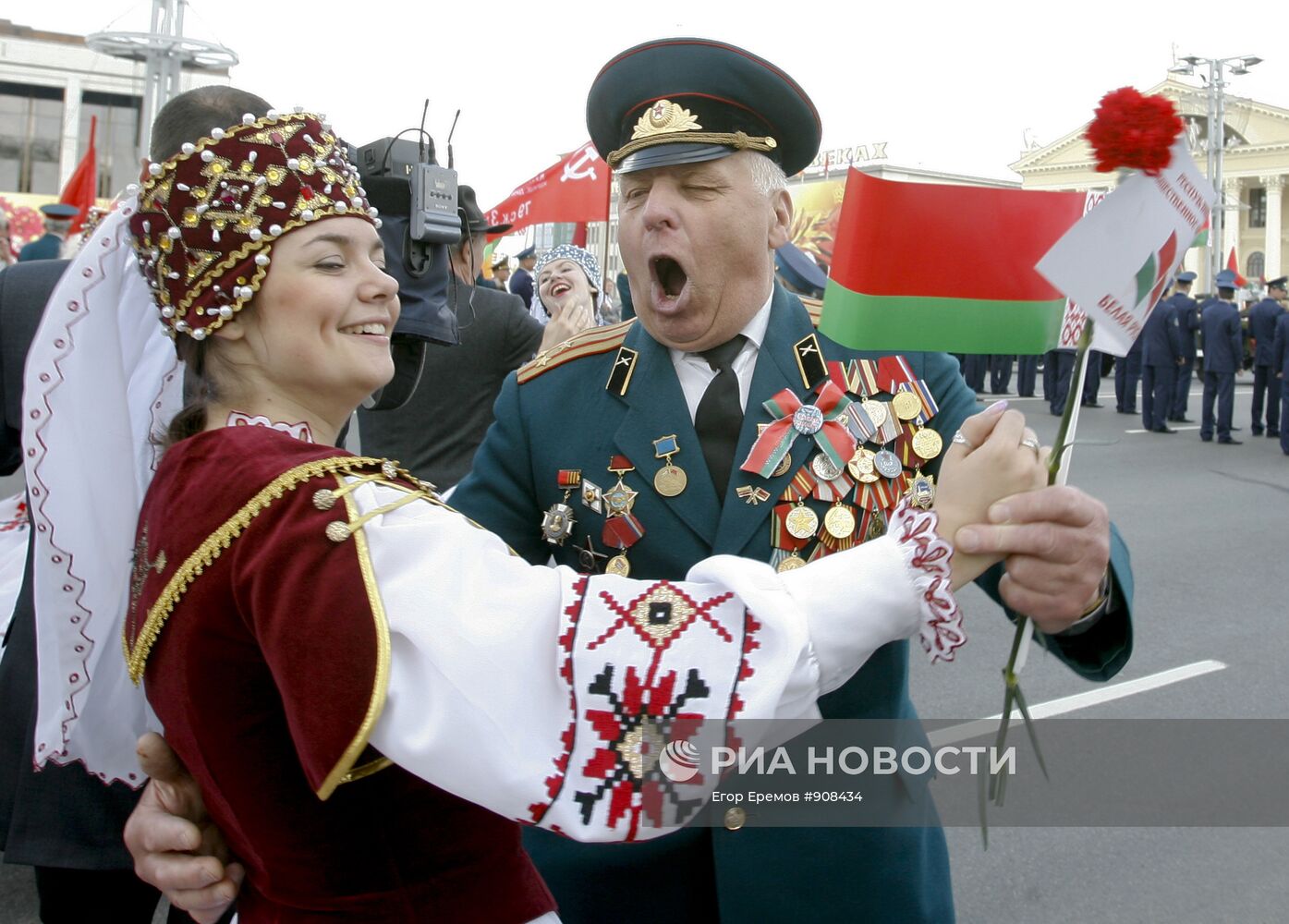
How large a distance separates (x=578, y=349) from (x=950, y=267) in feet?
2.96

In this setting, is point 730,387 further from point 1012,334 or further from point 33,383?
point 33,383

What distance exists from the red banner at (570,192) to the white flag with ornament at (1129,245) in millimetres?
5832

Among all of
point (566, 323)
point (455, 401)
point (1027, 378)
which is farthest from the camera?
point (1027, 378)

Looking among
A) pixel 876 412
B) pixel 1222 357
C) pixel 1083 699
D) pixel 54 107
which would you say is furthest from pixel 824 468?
pixel 54 107

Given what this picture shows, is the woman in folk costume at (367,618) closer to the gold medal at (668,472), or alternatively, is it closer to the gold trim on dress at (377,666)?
the gold trim on dress at (377,666)

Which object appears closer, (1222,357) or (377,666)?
(377,666)

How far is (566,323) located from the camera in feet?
15.8

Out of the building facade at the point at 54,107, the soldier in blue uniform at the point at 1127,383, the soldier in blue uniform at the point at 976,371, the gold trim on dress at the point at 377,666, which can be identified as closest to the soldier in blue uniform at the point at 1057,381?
the soldier in blue uniform at the point at 1127,383

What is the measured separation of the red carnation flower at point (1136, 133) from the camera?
1.37 meters

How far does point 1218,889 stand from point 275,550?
3.42m

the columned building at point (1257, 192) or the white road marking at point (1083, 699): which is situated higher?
the columned building at point (1257, 192)

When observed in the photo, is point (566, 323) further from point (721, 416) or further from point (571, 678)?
point (571, 678)

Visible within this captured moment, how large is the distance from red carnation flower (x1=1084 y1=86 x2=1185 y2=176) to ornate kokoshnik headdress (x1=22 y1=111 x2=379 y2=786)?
3.30 feet

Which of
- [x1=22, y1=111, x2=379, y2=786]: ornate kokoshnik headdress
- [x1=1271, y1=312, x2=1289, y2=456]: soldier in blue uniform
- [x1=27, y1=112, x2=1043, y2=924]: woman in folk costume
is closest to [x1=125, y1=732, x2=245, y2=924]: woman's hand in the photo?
[x1=27, y1=112, x2=1043, y2=924]: woman in folk costume
